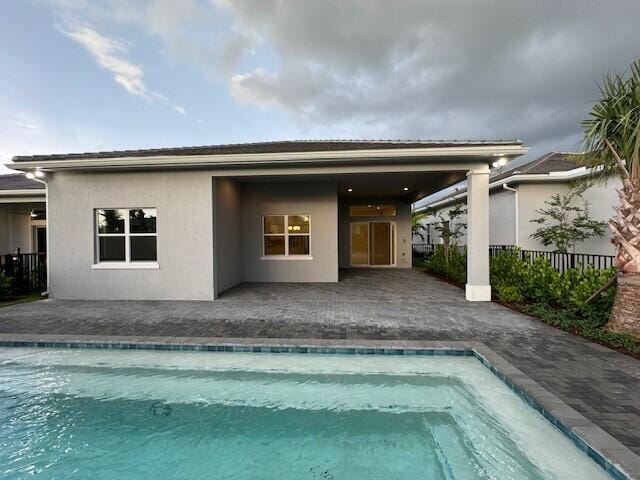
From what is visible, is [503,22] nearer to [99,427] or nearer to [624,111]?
[624,111]

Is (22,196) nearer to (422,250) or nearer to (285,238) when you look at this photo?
(285,238)

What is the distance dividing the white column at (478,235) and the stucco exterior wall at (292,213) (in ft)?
16.1

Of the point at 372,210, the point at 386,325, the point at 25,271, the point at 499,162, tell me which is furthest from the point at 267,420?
the point at 372,210

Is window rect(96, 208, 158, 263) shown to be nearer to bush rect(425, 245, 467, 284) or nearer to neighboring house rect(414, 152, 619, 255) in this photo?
bush rect(425, 245, 467, 284)

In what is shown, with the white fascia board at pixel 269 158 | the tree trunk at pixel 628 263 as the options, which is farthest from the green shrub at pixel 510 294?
the white fascia board at pixel 269 158

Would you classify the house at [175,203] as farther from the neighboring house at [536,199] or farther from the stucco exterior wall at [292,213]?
the neighboring house at [536,199]

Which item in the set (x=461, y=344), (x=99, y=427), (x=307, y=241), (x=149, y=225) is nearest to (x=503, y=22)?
(x=307, y=241)

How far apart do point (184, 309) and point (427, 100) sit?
2256 centimetres

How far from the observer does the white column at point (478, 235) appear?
332 inches

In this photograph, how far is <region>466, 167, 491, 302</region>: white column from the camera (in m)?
8.45

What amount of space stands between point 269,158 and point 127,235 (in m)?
4.74

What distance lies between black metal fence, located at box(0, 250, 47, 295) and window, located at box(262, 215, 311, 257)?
7602mm

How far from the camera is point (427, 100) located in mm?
23703

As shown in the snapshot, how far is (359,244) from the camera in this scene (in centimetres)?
1767
